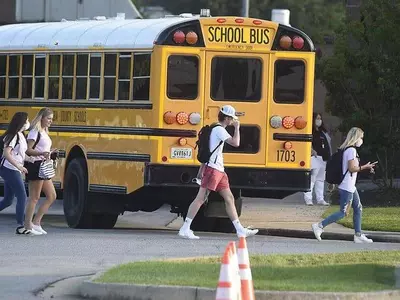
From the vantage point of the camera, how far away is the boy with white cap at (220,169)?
17.6 m

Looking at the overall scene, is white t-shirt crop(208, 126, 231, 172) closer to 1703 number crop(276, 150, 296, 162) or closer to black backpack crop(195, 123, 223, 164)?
black backpack crop(195, 123, 223, 164)

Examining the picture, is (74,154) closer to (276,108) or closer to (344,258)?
(276,108)

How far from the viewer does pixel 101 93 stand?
1942 cm

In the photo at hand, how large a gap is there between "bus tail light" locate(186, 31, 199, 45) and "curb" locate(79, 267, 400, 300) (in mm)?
6749

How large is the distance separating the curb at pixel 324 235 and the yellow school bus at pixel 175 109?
80 centimetres

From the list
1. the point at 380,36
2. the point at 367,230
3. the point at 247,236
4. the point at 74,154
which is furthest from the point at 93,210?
the point at 380,36

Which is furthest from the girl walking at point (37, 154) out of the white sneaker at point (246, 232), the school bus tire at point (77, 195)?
the white sneaker at point (246, 232)

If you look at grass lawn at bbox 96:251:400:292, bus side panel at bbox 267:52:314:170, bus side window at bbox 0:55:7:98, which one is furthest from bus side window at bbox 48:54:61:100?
grass lawn at bbox 96:251:400:292

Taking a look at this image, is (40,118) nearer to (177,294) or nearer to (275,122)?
(275,122)

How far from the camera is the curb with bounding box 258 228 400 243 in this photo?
62.9ft

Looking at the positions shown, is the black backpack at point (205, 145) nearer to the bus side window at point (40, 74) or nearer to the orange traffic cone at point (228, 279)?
the bus side window at point (40, 74)

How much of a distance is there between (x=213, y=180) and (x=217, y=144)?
0.48 meters

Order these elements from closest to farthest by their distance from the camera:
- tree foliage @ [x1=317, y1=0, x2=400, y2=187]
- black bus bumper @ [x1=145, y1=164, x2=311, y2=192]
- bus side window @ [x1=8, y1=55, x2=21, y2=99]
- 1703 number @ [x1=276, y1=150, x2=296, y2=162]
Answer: black bus bumper @ [x1=145, y1=164, x2=311, y2=192], 1703 number @ [x1=276, y1=150, x2=296, y2=162], bus side window @ [x1=8, y1=55, x2=21, y2=99], tree foliage @ [x1=317, y1=0, x2=400, y2=187]

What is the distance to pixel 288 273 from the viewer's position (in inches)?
523
